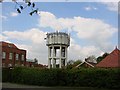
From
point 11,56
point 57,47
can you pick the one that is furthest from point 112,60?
point 11,56

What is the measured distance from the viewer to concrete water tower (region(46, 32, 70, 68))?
55500 mm

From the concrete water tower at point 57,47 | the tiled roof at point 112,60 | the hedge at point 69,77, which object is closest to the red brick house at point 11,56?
the concrete water tower at point 57,47

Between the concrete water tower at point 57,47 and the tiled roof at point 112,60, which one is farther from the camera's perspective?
the concrete water tower at point 57,47

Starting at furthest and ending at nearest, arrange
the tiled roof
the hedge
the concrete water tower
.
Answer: the concrete water tower → the tiled roof → the hedge

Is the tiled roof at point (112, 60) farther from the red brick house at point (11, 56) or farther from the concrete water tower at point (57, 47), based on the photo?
the red brick house at point (11, 56)

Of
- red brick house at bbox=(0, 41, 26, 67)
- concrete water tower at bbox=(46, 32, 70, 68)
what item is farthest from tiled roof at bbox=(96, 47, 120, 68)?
red brick house at bbox=(0, 41, 26, 67)

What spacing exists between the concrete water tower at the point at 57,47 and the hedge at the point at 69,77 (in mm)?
15999

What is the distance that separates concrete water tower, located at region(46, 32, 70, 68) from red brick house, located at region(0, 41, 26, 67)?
66.4ft

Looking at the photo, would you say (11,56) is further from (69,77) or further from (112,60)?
(69,77)

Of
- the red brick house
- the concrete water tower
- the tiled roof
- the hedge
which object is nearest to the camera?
the hedge

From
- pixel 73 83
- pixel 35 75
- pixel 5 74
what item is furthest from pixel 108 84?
pixel 5 74

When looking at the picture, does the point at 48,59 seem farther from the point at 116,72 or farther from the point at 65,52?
the point at 116,72

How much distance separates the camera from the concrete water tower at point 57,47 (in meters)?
55.5

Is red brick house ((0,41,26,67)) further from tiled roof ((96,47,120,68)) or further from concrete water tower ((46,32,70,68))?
tiled roof ((96,47,120,68))
